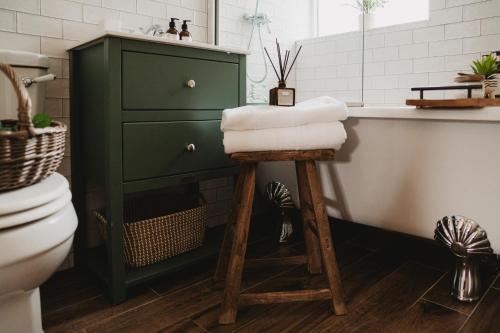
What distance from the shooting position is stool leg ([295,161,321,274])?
1556 millimetres

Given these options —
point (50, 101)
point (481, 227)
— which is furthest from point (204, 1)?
point (481, 227)

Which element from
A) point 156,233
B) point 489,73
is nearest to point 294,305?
point 156,233

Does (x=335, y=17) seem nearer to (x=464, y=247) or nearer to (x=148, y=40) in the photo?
(x=148, y=40)

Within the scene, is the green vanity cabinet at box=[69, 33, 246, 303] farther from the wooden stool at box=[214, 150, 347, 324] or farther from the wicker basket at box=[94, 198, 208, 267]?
the wooden stool at box=[214, 150, 347, 324]

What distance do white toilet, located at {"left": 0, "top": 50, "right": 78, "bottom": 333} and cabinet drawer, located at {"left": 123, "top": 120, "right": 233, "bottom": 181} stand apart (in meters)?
0.32

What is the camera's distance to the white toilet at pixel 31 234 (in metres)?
0.85

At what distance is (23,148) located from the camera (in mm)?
925

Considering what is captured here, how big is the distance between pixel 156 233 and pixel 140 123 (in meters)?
0.45

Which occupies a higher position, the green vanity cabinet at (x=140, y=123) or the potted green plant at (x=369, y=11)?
the potted green plant at (x=369, y=11)

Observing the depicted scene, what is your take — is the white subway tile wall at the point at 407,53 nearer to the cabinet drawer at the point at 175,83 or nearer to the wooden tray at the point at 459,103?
the wooden tray at the point at 459,103

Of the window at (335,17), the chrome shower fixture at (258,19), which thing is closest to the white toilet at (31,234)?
the chrome shower fixture at (258,19)

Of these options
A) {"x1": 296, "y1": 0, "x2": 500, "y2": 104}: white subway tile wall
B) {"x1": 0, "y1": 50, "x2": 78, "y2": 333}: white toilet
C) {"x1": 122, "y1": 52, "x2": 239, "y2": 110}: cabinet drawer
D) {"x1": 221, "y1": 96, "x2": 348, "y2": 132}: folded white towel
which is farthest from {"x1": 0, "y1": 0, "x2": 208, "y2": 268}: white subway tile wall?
{"x1": 296, "y1": 0, "x2": 500, "y2": 104}: white subway tile wall

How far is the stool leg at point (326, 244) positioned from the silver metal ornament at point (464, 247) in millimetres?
432

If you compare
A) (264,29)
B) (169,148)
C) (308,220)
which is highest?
(264,29)
